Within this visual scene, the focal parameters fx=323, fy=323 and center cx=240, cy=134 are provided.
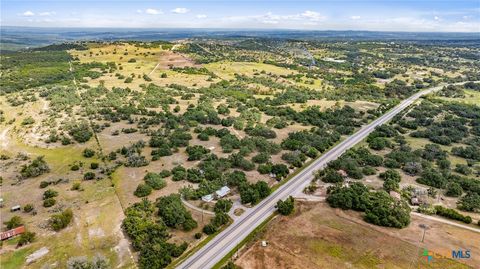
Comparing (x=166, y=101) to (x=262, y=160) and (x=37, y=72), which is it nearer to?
(x=262, y=160)

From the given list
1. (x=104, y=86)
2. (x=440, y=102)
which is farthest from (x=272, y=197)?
(x=440, y=102)

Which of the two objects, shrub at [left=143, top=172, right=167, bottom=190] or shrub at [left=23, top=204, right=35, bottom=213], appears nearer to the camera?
shrub at [left=23, top=204, right=35, bottom=213]

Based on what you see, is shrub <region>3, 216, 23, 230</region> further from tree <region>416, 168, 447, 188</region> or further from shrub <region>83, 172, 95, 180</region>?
tree <region>416, 168, 447, 188</region>

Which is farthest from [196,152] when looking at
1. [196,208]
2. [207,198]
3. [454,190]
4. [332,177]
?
[454,190]

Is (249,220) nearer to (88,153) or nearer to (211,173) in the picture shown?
(211,173)

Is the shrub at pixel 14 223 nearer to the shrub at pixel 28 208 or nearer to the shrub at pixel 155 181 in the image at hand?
the shrub at pixel 28 208

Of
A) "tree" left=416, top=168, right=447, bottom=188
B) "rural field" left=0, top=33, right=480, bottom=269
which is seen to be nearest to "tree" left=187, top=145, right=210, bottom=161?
"rural field" left=0, top=33, right=480, bottom=269

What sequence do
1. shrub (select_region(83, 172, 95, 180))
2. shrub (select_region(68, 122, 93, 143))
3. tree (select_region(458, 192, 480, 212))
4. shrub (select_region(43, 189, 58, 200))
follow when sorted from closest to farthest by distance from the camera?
shrub (select_region(43, 189, 58, 200))
tree (select_region(458, 192, 480, 212))
shrub (select_region(83, 172, 95, 180))
shrub (select_region(68, 122, 93, 143))

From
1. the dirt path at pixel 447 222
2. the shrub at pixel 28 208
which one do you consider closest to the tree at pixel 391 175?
the dirt path at pixel 447 222
